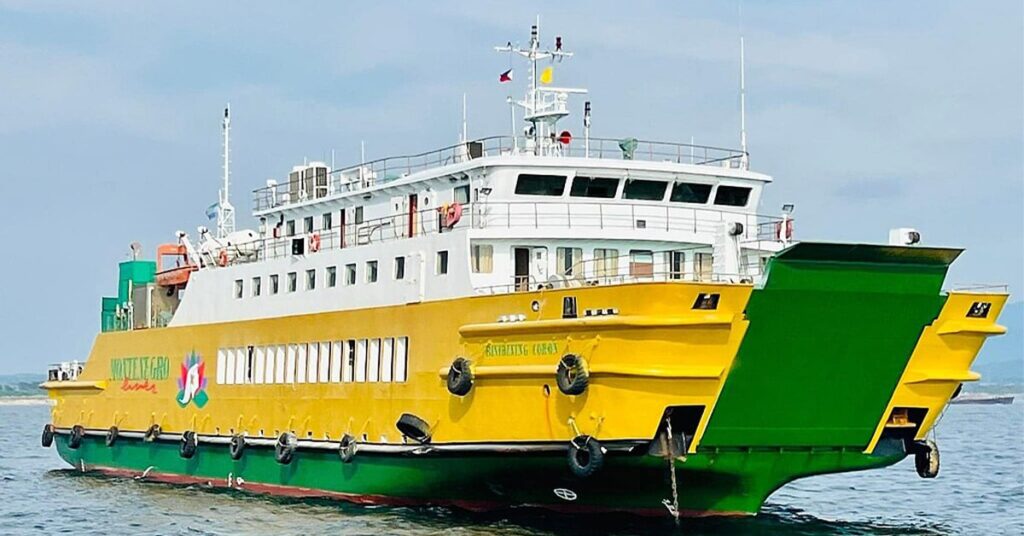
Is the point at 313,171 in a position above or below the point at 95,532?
above

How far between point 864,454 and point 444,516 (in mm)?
5958

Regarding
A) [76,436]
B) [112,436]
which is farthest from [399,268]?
[76,436]

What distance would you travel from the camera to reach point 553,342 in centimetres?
2002

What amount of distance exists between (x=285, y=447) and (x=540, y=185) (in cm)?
616

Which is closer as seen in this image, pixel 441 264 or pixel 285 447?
pixel 441 264

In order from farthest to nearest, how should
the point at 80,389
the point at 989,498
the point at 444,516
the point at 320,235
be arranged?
the point at 80,389, the point at 989,498, the point at 320,235, the point at 444,516

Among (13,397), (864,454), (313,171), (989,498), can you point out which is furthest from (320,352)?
(13,397)

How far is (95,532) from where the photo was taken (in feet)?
77.8

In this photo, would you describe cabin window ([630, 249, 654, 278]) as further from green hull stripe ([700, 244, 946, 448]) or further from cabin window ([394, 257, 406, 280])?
cabin window ([394, 257, 406, 280])

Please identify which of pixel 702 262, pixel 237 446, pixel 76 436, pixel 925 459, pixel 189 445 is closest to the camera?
Answer: pixel 925 459

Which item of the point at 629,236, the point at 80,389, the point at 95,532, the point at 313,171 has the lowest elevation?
the point at 95,532

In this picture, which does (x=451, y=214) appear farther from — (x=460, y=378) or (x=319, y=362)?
(x=319, y=362)

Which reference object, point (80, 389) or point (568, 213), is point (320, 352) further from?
point (80, 389)

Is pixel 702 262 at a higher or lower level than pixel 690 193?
lower
